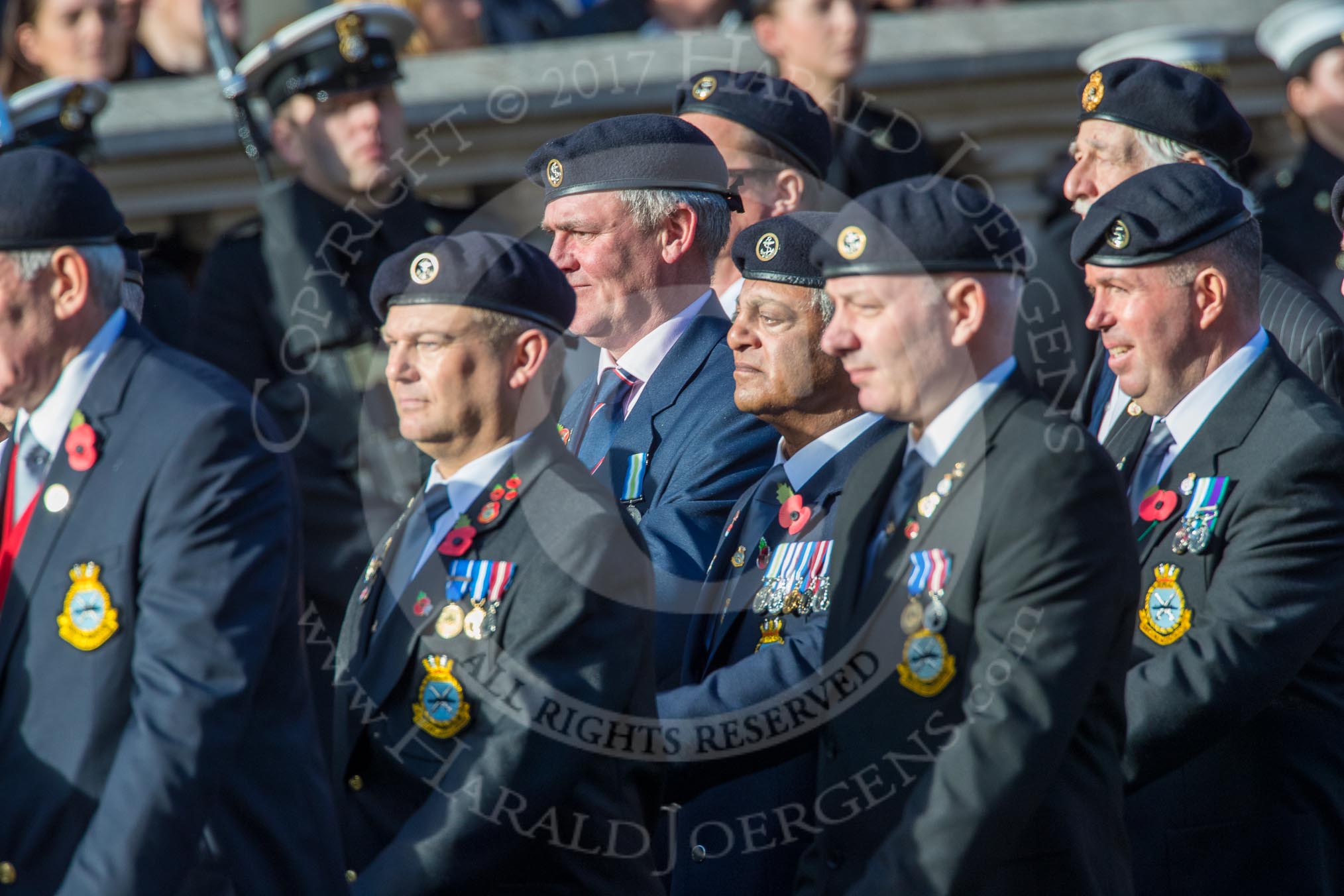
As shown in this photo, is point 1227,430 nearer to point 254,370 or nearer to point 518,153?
point 254,370

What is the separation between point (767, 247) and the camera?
4.57 metres

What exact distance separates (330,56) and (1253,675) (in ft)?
12.4

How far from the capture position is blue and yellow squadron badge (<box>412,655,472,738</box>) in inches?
152

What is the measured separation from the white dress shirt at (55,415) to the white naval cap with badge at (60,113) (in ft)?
10.7

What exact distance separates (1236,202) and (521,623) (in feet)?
5.93

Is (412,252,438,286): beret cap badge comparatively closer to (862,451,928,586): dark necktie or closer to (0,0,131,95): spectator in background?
(862,451,928,586): dark necktie

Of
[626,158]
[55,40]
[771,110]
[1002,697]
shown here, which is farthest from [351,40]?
[1002,697]

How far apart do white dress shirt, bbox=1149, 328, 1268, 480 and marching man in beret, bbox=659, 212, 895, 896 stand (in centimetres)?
61

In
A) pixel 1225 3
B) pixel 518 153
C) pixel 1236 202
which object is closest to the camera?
pixel 1236 202

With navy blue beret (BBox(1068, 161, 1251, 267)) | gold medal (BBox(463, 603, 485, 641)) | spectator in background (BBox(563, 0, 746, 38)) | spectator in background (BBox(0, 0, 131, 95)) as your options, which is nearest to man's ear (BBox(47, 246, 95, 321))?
gold medal (BBox(463, 603, 485, 641))

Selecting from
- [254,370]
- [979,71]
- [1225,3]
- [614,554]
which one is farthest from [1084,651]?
[1225,3]

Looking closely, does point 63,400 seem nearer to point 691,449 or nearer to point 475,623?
point 475,623

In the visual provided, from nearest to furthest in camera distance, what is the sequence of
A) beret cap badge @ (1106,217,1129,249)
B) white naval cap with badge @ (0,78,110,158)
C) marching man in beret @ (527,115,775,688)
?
beret cap badge @ (1106,217,1129,249), marching man in beret @ (527,115,775,688), white naval cap with badge @ (0,78,110,158)

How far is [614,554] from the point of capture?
12.4ft
